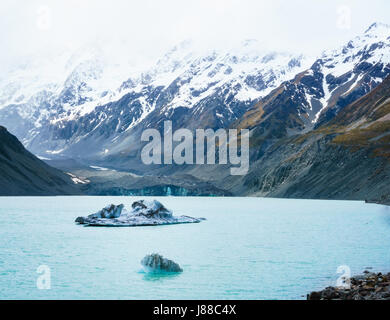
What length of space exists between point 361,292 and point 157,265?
47.6 ft

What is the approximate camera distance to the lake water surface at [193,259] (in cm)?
3062

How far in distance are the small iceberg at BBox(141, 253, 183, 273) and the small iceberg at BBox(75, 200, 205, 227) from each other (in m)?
46.4

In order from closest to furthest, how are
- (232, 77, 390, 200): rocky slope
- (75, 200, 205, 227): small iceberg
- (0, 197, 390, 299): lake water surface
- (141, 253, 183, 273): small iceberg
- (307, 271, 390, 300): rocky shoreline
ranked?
(307, 271, 390, 300): rocky shoreline < (0, 197, 390, 299): lake water surface < (141, 253, 183, 273): small iceberg < (75, 200, 205, 227): small iceberg < (232, 77, 390, 200): rocky slope

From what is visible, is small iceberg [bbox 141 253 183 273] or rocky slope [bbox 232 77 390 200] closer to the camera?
small iceberg [bbox 141 253 183 273]

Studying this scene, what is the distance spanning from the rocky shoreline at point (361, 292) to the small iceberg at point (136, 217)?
188ft

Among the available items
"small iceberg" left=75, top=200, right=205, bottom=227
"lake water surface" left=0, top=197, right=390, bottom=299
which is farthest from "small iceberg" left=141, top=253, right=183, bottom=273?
"small iceberg" left=75, top=200, right=205, bottom=227

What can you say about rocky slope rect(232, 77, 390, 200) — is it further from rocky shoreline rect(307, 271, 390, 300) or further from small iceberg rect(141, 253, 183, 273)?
rocky shoreline rect(307, 271, 390, 300)

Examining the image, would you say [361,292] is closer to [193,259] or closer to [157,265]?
[157,265]

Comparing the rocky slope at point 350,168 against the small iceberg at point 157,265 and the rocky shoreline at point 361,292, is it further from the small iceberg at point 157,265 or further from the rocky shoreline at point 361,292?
the rocky shoreline at point 361,292

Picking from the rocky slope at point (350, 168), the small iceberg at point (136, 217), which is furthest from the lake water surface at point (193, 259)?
the rocky slope at point (350, 168)

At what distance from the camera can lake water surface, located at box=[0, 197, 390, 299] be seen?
3062cm

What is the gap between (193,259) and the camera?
142ft

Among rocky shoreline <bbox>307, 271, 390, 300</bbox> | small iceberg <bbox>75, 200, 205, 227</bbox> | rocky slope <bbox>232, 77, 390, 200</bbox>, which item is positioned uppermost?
rocky slope <bbox>232, 77, 390, 200</bbox>
